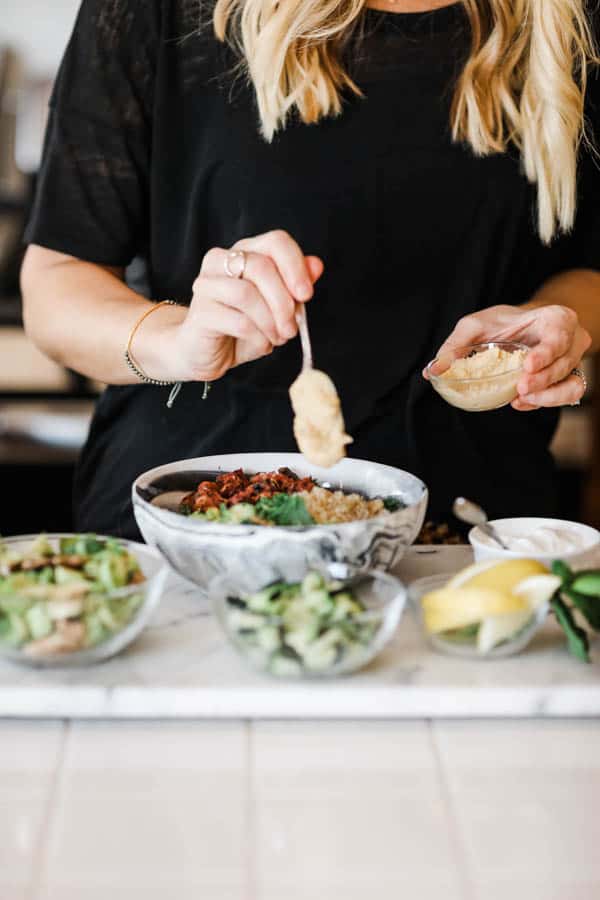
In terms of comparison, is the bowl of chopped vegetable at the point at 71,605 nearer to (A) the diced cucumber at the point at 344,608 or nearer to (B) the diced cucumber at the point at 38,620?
(B) the diced cucumber at the point at 38,620

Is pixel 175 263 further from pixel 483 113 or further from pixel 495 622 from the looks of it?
pixel 495 622

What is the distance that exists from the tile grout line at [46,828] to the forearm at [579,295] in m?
1.11

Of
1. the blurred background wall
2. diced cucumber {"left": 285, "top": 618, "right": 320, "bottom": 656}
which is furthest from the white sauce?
the blurred background wall

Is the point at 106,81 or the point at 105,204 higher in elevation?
the point at 106,81

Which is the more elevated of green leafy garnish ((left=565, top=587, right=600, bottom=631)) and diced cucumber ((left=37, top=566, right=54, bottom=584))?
green leafy garnish ((left=565, top=587, right=600, bottom=631))

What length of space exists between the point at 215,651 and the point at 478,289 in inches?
33.3

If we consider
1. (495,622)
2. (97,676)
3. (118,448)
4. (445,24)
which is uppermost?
(445,24)

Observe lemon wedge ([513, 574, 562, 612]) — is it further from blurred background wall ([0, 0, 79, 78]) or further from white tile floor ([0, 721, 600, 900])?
blurred background wall ([0, 0, 79, 78])

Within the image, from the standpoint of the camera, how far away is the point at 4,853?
0.83 metres

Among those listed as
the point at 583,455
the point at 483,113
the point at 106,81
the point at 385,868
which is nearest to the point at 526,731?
the point at 385,868

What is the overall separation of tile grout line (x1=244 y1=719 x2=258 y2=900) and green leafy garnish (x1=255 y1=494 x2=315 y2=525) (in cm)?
24

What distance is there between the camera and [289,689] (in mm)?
1017

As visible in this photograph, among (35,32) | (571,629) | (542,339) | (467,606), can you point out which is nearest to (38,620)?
(467,606)

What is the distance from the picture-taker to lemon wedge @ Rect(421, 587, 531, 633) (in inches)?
40.9
